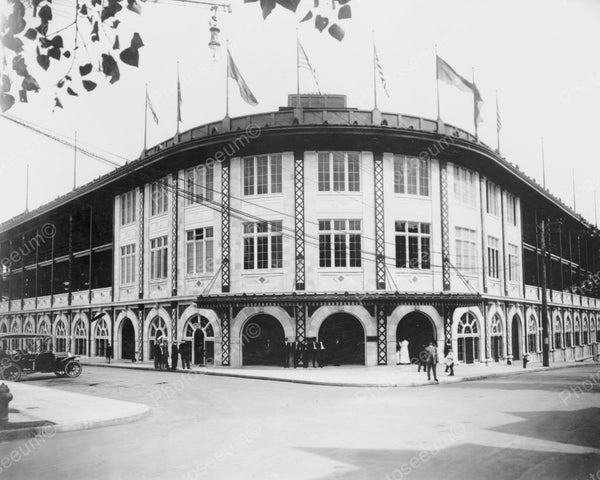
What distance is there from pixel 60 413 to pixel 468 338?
24497 mm

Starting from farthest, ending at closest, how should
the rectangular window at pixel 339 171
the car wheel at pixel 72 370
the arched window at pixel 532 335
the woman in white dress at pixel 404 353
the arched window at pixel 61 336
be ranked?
the arched window at pixel 61 336
the arched window at pixel 532 335
the rectangular window at pixel 339 171
the woman in white dress at pixel 404 353
the car wheel at pixel 72 370

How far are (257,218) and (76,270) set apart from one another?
2177 centimetres

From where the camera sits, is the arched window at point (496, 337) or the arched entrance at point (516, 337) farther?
the arched entrance at point (516, 337)

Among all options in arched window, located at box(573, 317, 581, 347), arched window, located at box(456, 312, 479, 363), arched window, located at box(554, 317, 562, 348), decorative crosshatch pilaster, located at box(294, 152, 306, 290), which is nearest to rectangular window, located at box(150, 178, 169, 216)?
decorative crosshatch pilaster, located at box(294, 152, 306, 290)

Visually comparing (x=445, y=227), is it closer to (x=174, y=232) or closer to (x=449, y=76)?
(x=449, y=76)

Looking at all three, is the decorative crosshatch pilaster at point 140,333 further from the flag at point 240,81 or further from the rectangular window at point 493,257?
the rectangular window at point 493,257

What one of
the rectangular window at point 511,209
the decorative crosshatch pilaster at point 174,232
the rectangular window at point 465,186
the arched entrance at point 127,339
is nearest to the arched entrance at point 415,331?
the rectangular window at point 465,186

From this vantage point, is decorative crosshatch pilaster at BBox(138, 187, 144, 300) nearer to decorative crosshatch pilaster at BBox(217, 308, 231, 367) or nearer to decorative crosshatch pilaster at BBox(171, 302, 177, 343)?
decorative crosshatch pilaster at BBox(171, 302, 177, 343)

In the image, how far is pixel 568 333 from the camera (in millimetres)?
51188

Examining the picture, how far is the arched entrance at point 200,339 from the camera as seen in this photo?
32719 millimetres

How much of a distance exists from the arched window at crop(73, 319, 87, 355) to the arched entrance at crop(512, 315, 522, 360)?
2879 cm

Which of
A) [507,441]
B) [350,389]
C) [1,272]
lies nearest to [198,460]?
[507,441]

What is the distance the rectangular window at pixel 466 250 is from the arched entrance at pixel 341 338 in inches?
259

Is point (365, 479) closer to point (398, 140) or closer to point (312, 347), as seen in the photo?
point (312, 347)
